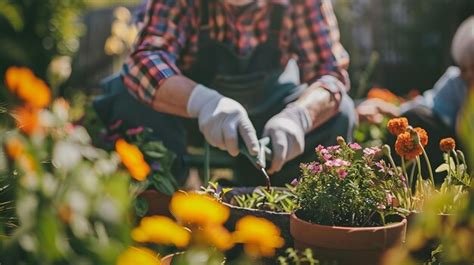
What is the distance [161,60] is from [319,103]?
48 centimetres

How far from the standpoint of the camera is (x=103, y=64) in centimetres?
770

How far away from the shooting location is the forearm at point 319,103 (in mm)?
2113

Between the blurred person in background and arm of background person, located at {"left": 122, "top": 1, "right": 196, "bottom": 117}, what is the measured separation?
0.86 meters

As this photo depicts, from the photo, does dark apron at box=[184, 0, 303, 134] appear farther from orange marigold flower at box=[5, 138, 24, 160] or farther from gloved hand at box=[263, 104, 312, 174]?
orange marigold flower at box=[5, 138, 24, 160]

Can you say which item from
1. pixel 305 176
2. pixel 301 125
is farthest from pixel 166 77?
pixel 305 176

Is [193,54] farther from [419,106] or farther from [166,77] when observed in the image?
[419,106]

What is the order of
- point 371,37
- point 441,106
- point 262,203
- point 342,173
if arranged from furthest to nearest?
1. point 371,37
2. point 441,106
3. point 262,203
4. point 342,173

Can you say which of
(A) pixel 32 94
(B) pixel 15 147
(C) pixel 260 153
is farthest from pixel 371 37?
(B) pixel 15 147

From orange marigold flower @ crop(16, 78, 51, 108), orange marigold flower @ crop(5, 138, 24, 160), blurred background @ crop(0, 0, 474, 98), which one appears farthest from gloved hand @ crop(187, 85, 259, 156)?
blurred background @ crop(0, 0, 474, 98)

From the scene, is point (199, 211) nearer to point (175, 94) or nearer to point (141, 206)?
point (141, 206)

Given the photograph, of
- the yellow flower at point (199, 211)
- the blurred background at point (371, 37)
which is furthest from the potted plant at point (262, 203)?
the blurred background at point (371, 37)

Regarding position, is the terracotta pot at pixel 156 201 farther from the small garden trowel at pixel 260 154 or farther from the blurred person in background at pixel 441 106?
the blurred person in background at pixel 441 106

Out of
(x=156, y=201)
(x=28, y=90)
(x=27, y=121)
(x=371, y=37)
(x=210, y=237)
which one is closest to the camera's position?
(x=210, y=237)

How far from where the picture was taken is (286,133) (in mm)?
1925
